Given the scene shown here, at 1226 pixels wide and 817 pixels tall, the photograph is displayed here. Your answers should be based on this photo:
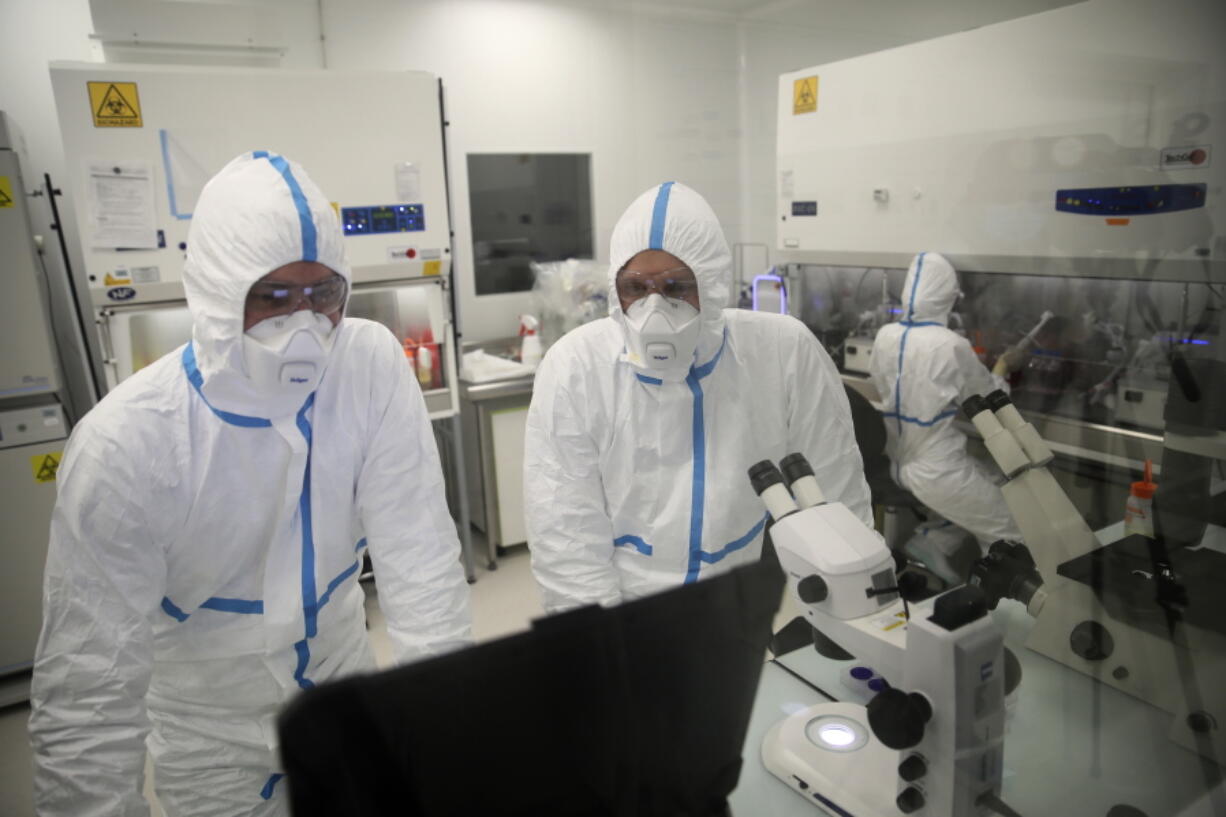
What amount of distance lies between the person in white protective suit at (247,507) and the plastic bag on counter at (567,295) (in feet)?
7.57

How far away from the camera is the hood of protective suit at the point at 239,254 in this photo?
3.29 ft

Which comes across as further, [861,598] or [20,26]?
[20,26]

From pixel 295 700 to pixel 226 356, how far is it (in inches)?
28.8

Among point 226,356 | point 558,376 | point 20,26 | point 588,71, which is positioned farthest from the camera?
point 588,71

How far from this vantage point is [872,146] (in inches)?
96.3

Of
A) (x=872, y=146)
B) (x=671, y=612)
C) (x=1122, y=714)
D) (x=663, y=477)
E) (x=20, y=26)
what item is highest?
(x=20, y=26)

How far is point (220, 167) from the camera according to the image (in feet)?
8.02

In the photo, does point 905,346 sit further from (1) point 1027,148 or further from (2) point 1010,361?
(1) point 1027,148

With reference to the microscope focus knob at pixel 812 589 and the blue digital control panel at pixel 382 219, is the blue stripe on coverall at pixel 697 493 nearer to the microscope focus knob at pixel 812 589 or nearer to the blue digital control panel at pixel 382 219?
the microscope focus knob at pixel 812 589

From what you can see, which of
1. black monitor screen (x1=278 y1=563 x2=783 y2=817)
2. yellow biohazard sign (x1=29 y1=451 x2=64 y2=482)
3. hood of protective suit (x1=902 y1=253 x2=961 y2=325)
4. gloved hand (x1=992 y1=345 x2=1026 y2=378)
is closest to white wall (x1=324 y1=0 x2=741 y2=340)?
hood of protective suit (x1=902 y1=253 x2=961 y2=325)

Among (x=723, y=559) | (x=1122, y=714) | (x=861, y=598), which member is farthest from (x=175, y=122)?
(x=1122, y=714)

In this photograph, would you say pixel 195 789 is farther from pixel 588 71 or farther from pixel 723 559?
pixel 588 71

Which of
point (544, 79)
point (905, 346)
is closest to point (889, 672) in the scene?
point (905, 346)

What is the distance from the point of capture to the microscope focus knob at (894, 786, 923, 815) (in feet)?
2.91
